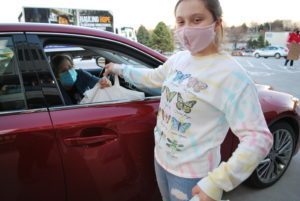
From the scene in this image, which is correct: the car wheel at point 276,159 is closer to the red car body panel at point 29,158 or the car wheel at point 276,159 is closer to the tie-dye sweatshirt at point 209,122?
the tie-dye sweatshirt at point 209,122

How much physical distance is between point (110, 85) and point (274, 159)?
6.35 ft

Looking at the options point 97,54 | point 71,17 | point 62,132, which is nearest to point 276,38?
point 71,17

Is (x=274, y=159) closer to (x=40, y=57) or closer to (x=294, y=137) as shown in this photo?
(x=294, y=137)

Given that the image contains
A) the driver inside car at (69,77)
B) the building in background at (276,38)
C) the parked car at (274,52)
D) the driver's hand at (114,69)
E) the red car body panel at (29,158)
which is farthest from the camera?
the building in background at (276,38)

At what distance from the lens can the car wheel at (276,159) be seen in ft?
10.4

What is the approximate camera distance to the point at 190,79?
5.16ft

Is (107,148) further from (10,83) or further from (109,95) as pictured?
(10,83)

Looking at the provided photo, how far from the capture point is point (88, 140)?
197 cm

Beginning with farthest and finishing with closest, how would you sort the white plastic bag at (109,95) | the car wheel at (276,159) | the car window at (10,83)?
the car wheel at (276,159) → the white plastic bag at (109,95) → the car window at (10,83)

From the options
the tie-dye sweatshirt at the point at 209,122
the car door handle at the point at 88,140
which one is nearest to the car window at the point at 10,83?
the car door handle at the point at 88,140

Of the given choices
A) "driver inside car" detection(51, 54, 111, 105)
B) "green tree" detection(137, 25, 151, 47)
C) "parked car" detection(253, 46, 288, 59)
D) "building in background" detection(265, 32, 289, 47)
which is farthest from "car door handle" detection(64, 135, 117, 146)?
"building in background" detection(265, 32, 289, 47)

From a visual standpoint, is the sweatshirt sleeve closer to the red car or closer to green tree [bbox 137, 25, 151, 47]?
the red car

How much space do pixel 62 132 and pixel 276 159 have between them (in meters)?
2.32

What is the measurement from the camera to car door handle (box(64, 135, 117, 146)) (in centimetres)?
192
